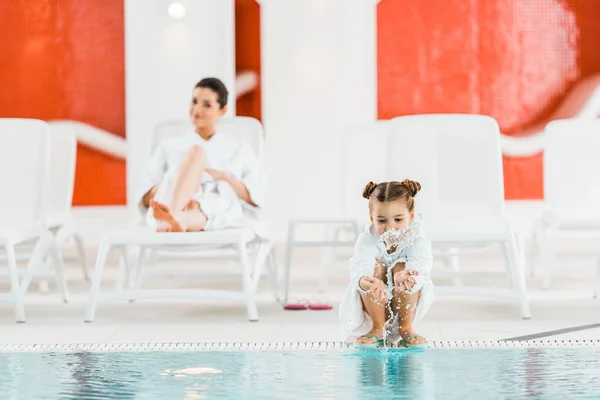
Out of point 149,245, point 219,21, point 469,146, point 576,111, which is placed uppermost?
point 219,21

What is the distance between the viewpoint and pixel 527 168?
7809 millimetres

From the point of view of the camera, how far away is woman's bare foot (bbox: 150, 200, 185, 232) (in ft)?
12.3

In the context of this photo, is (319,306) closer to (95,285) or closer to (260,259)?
(260,259)

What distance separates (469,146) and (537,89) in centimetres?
383

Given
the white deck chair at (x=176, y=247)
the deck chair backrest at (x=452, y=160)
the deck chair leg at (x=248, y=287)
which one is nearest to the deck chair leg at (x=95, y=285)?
the white deck chair at (x=176, y=247)

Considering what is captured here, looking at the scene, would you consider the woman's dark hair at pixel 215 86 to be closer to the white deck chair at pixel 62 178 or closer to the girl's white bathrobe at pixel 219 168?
the girl's white bathrobe at pixel 219 168

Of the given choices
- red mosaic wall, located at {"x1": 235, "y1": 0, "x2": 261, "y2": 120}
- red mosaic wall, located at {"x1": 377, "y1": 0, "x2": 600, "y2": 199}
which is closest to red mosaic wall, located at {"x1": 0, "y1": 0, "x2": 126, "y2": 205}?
red mosaic wall, located at {"x1": 235, "y1": 0, "x2": 261, "y2": 120}

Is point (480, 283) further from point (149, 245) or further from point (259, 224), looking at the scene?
point (149, 245)

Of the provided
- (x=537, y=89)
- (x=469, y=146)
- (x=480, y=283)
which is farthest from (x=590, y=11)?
(x=469, y=146)

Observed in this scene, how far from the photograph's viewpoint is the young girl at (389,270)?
8.89 feet

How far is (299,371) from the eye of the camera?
95.7 inches

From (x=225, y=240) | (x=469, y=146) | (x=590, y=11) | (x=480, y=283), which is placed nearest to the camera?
(x=225, y=240)

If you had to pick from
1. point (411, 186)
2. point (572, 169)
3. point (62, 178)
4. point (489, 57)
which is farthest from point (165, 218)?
point (489, 57)

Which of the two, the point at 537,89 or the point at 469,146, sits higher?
the point at 537,89
